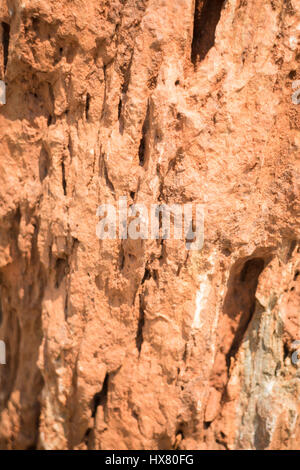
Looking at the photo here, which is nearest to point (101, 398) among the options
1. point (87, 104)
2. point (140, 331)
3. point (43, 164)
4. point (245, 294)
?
point (140, 331)

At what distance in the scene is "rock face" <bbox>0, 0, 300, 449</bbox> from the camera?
67.3 inches

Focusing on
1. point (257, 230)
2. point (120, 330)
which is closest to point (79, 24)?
point (257, 230)

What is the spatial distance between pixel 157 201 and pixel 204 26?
794 millimetres

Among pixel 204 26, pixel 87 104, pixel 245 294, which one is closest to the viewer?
pixel 204 26

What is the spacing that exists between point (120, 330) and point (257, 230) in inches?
31.4

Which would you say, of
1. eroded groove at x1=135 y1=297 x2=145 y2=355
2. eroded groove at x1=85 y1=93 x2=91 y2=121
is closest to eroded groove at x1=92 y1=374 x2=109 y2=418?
eroded groove at x1=135 y1=297 x2=145 y2=355

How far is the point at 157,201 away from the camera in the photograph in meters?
1.78

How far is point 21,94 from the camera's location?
1991mm

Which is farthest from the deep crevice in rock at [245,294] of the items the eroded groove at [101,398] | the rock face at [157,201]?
the eroded groove at [101,398]

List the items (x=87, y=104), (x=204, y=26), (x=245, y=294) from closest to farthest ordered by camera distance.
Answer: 1. (x=204, y=26)
2. (x=87, y=104)
3. (x=245, y=294)

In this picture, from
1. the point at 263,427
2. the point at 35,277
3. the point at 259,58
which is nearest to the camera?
the point at 259,58

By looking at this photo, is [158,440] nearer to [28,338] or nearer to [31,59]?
[28,338]

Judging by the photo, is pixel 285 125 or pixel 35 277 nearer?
pixel 285 125

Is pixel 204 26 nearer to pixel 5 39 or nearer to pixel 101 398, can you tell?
pixel 5 39
